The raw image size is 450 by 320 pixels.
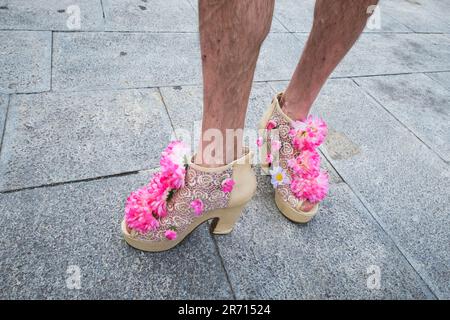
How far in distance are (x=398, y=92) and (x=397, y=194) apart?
107cm

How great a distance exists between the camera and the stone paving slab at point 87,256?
93cm

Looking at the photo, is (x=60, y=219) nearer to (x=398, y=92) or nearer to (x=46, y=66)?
(x=46, y=66)

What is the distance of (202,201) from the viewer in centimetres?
96

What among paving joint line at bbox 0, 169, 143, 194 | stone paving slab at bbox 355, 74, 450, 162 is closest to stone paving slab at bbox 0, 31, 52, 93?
paving joint line at bbox 0, 169, 143, 194

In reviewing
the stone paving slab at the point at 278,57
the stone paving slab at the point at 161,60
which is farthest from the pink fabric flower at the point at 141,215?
the stone paving slab at the point at 278,57

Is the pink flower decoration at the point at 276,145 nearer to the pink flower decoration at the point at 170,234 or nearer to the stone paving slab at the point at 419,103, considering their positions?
the pink flower decoration at the point at 170,234

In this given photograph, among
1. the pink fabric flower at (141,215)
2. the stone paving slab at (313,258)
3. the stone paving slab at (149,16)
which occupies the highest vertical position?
the stone paving slab at (149,16)

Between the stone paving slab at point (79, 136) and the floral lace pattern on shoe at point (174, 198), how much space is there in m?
0.36

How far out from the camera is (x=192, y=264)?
1039 millimetres

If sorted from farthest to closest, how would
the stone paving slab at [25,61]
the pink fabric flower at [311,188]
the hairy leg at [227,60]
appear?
the stone paving slab at [25,61] < the pink fabric flower at [311,188] < the hairy leg at [227,60]

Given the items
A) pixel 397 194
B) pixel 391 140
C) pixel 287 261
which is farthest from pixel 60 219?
pixel 391 140

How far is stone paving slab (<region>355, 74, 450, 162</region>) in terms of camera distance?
1878mm

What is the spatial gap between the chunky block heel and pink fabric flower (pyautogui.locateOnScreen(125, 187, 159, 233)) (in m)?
0.21
